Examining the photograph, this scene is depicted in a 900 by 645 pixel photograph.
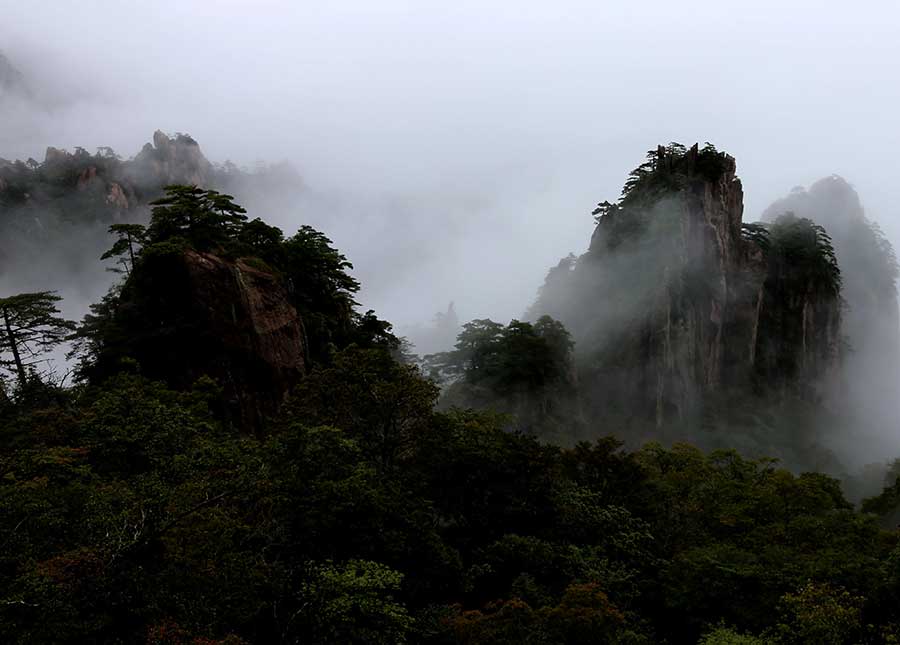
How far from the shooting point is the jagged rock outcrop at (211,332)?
1123 inches

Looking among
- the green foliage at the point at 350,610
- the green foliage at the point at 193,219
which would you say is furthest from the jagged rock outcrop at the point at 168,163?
the green foliage at the point at 350,610

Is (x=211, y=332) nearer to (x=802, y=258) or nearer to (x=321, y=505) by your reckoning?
(x=321, y=505)

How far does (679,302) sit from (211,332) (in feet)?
147

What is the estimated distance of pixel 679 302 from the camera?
58969 mm

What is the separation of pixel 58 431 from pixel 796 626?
2273 centimetres

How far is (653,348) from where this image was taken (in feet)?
190

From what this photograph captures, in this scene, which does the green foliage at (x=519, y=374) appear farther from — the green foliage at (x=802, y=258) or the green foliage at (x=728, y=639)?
the green foliage at (x=802, y=258)

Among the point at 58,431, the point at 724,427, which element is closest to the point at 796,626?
the point at 58,431

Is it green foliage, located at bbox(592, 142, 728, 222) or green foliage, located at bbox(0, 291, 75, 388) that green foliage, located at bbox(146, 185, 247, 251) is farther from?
green foliage, located at bbox(592, 142, 728, 222)

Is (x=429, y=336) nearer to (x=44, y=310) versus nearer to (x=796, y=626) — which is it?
(x=44, y=310)

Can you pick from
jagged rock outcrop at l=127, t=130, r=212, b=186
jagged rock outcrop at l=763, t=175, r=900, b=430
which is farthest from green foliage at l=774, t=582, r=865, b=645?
jagged rock outcrop at l=127, t=130, r=212, b=186

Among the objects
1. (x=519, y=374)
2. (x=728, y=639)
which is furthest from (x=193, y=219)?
(x=728, y=639)

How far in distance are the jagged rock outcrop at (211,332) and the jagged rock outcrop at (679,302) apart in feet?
116

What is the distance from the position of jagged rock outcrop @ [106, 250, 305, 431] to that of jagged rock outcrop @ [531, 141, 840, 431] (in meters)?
35.4
